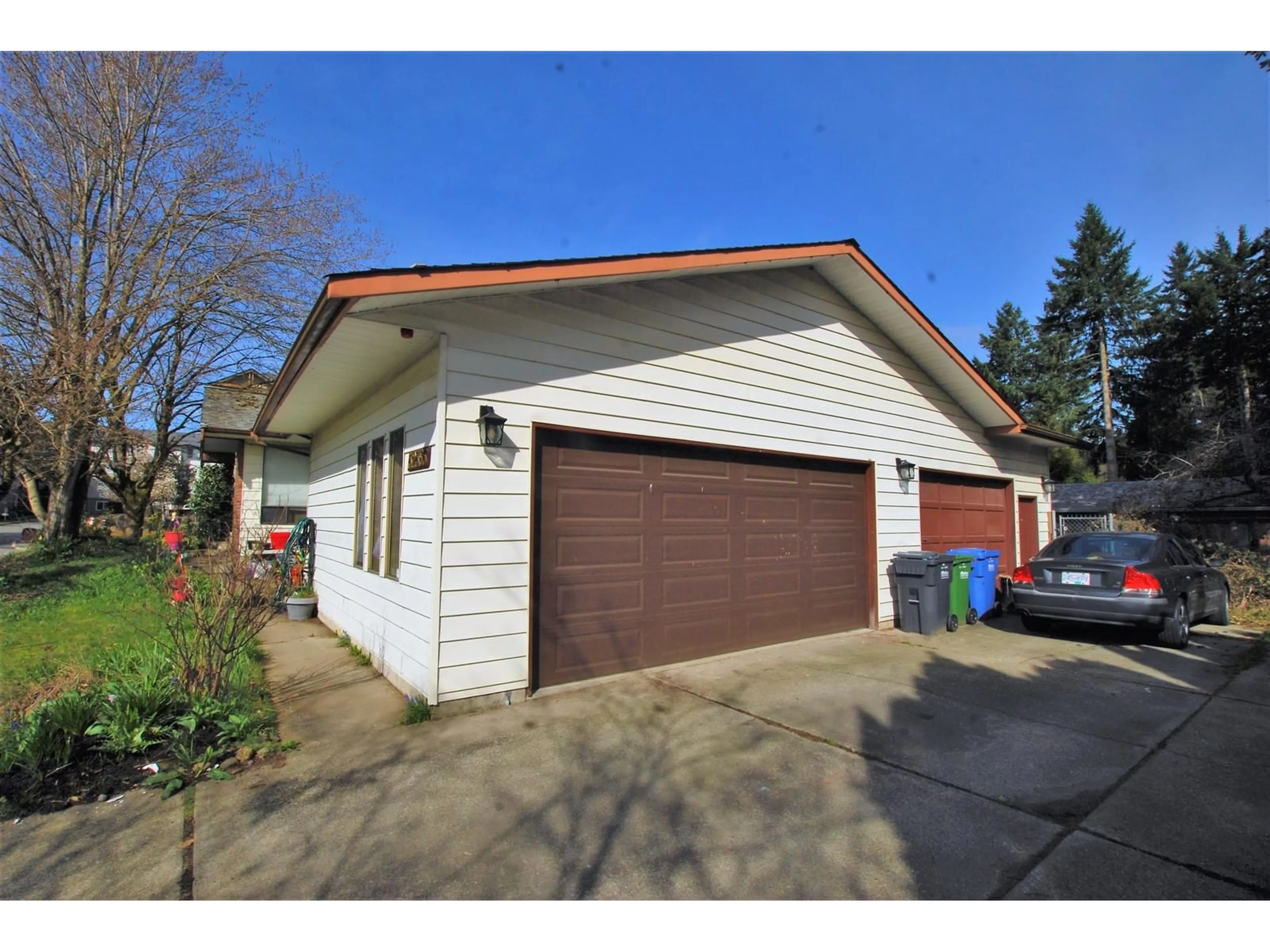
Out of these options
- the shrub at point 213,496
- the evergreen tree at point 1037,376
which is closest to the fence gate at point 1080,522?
the evergreen tree at point 1037,376

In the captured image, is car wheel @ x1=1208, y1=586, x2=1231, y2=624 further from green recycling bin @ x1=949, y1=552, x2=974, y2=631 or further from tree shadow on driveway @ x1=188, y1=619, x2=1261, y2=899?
tree shadow on driveway @ x1=188, y1=619, x2=1261, y2=899

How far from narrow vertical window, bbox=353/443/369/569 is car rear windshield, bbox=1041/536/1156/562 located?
332 inches

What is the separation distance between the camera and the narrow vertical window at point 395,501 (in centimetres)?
570

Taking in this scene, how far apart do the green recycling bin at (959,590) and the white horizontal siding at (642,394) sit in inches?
26.6

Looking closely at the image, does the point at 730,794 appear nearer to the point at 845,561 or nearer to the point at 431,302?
the point at 431,302

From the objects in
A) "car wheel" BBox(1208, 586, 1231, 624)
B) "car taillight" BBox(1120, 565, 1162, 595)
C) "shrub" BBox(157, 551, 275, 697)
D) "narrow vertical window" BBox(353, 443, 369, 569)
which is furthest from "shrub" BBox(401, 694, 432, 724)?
"car wheel" BBox(1208, 586, 1231, 624)

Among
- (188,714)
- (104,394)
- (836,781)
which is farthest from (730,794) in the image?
(104,394)

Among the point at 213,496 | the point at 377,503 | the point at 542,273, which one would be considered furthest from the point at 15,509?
the point at 542,273

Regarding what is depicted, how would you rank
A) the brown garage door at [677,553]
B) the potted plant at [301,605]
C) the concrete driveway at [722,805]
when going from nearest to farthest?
the concrete driveway at [722,805] → the brown garage door at [677,553] → the potted plant at [301,605]

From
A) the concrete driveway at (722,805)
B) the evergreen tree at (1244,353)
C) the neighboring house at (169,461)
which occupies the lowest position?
the concrete driveway at (722,805)

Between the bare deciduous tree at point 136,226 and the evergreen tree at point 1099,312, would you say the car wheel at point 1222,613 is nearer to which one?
Answer: the bare deciduous tree at point 136,226

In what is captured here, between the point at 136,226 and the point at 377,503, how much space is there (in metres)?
13.9

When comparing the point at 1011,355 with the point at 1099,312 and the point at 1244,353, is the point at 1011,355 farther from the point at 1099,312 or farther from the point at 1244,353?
the point at 1244,353

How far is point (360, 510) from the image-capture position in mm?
7262
